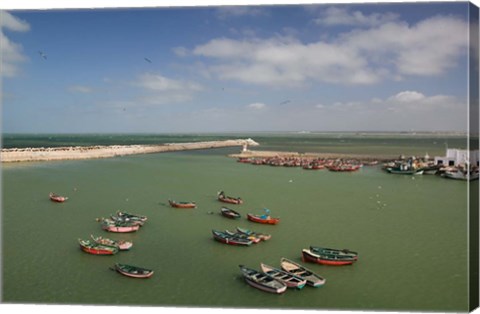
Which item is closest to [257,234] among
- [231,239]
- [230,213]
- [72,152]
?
[231,239]

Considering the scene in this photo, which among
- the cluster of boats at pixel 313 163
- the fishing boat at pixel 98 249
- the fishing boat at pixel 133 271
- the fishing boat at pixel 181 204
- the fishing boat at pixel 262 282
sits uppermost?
the cluster of boats at pixel 313 163

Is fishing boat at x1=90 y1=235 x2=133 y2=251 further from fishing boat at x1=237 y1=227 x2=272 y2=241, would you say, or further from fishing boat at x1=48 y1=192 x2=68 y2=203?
fishing boat at x1=48 y1=192 x2=68 y2=203

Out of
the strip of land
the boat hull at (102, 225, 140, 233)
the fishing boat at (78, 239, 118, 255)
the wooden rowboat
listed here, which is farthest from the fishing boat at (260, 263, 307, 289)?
the strip of land

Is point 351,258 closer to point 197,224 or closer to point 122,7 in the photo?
point 197,224

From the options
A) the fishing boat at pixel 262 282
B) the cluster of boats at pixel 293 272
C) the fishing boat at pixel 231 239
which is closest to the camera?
the fishing boat at pixel 262 282

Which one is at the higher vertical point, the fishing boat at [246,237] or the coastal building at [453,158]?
the coastal building at [453,158]

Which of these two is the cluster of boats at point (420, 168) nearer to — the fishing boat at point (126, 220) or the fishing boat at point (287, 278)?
the fishing boat at point (287, 278)

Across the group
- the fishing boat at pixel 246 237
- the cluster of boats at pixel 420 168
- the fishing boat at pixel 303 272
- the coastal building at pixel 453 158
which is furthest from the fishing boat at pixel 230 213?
the cluster of boats at pixel 420 168
